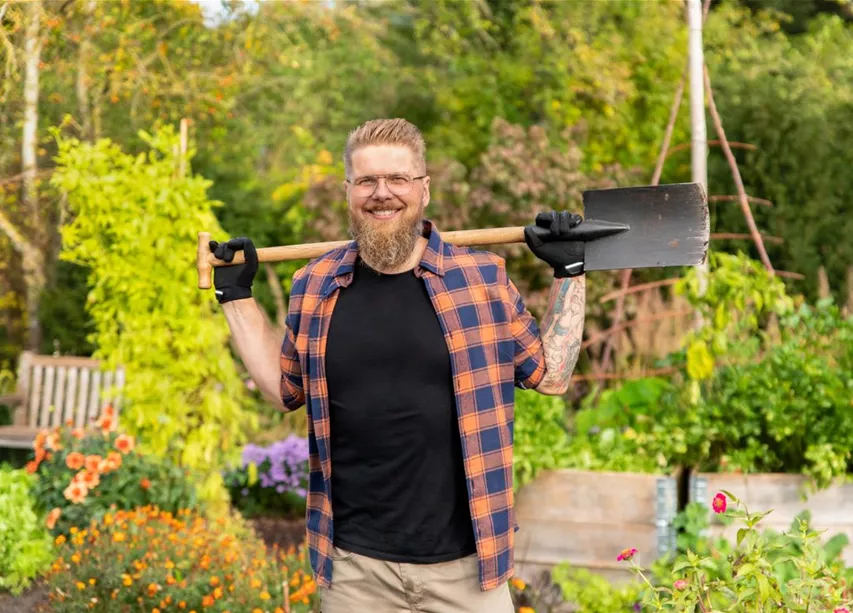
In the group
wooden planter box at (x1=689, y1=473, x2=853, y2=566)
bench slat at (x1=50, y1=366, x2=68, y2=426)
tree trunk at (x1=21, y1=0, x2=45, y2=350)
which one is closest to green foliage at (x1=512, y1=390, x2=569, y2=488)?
wooden planter box at (x1=689, y1=473, x2=853, y2=566)

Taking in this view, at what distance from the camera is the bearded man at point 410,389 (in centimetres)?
230

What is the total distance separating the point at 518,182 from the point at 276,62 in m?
4.37

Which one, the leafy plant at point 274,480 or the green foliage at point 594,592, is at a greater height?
the green foliage at point 594,592

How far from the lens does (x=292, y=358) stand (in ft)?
8.28

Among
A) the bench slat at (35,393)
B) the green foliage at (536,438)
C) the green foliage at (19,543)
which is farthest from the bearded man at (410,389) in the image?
the bench slat at (35,393)

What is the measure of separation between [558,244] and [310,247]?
628 mm

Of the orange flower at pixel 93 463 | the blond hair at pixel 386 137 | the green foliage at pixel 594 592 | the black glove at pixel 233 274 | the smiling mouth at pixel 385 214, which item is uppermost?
the blond hair at pixel 386 137

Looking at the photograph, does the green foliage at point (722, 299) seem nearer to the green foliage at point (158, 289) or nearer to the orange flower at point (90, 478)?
the green foliage at point (158, 289)

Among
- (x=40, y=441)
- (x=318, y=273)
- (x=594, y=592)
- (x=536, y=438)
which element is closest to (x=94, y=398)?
(x=40, y=441)

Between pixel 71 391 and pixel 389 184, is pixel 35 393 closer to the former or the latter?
pixel 71 391

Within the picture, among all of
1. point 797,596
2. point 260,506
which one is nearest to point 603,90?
point 260,506

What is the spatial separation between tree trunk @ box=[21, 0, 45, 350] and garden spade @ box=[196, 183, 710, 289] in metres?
4.63

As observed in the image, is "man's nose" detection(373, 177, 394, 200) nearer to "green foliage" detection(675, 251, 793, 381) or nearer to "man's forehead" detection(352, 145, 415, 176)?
"man's forehead" detection(352, 145, 415, 176)

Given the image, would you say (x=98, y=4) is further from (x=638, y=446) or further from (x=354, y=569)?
(x=354, y=569)
